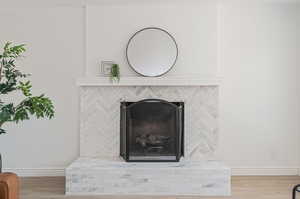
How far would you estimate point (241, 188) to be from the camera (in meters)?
4.12

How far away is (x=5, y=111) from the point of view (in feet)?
9.00


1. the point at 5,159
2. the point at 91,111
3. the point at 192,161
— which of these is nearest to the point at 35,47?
the point at 91,111

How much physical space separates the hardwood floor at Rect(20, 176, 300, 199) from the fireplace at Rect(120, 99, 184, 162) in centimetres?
71

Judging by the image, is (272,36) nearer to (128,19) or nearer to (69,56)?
(128,19)

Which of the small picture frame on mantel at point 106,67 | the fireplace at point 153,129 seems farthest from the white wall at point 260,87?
the small picture frame on mantel at point 106,67

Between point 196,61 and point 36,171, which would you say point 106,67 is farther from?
point 36,171

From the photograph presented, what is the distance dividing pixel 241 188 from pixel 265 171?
30.1 inches

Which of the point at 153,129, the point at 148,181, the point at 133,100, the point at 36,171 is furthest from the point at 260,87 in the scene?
the point at 36,171

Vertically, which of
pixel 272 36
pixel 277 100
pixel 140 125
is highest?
pixel 272 36

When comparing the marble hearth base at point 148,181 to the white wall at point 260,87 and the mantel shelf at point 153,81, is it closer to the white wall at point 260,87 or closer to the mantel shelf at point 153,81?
the white wall at point 260,87

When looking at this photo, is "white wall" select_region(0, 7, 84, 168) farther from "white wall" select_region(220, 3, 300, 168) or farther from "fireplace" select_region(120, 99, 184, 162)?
"white wall" select_region(220, 3, 300, 168)

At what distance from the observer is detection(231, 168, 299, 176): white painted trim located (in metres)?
4.70

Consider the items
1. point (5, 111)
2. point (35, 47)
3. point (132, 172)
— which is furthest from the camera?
point (35, 47)

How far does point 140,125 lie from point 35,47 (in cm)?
180
